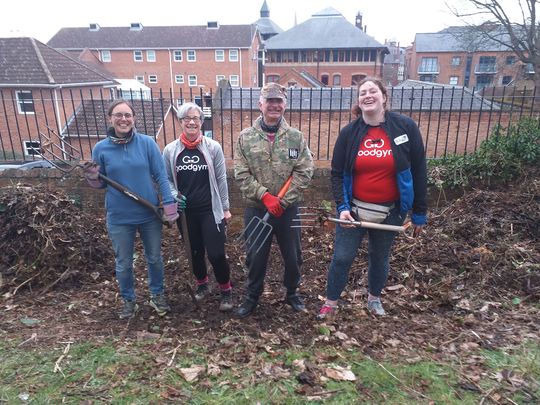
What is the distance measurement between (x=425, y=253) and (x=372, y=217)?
1.75 metres

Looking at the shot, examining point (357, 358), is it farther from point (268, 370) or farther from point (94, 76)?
point (94, 76)

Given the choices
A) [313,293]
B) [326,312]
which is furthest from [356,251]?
[313,293]

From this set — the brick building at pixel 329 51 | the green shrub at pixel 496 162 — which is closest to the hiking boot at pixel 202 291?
the green shrub at pixel 496 162

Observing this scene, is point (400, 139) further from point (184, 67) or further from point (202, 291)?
point (184, 67)

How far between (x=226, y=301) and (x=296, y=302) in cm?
69

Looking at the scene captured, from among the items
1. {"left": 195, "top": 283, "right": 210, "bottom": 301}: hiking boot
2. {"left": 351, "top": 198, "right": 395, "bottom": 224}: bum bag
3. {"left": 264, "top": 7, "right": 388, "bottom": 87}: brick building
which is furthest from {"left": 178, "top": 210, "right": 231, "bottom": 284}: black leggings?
{"left": 264, "top": 7, "right": 388, "bottom": 87}: brick building

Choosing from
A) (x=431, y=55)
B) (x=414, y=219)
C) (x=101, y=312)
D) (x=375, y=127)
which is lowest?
(x=101, y=312)

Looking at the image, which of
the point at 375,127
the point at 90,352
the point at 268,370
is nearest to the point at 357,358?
the point at 268,370

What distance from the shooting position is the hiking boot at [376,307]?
3.61 meters

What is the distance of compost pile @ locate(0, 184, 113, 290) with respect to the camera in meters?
4.16

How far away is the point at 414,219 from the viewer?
10.5ft

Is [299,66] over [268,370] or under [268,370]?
over

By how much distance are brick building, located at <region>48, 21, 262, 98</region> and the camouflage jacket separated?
48669 millimetres

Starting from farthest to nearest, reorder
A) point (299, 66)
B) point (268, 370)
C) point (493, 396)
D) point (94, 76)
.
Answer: point (299, 66), point (94, 76), point (268, 370), point (493, 396)
